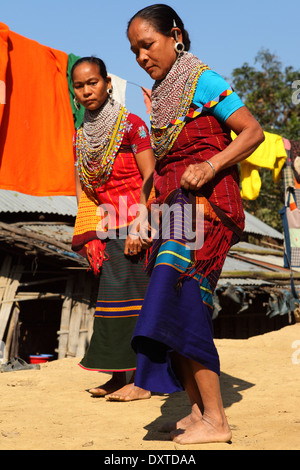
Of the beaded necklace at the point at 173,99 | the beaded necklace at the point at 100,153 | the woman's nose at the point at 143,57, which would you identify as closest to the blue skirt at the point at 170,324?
the beaded necklace at the point at 173,99

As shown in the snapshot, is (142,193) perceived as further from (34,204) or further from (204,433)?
(34,204)

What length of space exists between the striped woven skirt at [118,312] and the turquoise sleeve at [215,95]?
134 cm

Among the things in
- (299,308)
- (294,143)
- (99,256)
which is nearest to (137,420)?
(99,256)

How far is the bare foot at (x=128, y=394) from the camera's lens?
3422mm

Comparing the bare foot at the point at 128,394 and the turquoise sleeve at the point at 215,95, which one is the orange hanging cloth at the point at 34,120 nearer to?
the bare foot at the point at 128,394

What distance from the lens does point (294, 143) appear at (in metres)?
8.63

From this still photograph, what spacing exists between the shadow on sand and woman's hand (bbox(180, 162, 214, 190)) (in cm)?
113

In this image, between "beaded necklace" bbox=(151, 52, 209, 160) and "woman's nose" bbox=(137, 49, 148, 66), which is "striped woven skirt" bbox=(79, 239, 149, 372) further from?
"woman's nose" bbox=(137, 49, 148, 66)

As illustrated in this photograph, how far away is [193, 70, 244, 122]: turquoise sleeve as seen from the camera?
2.48m

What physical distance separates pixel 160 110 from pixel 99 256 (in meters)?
1.34

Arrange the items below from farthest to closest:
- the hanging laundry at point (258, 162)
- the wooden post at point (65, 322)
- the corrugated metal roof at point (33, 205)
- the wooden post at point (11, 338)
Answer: the corrugated metal roof at point (33, 205) → the wooden post at point (65, 322) → the wooden post at point (11, 338) → the hanging laundry at point (258, 162)

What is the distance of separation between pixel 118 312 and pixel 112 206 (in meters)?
0.71

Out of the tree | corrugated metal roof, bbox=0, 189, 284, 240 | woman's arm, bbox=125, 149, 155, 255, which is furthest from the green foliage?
woman's arm, bbox=125, 149, 155, 255

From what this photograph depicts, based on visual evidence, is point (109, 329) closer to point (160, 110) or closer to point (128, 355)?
point (128, 355)
